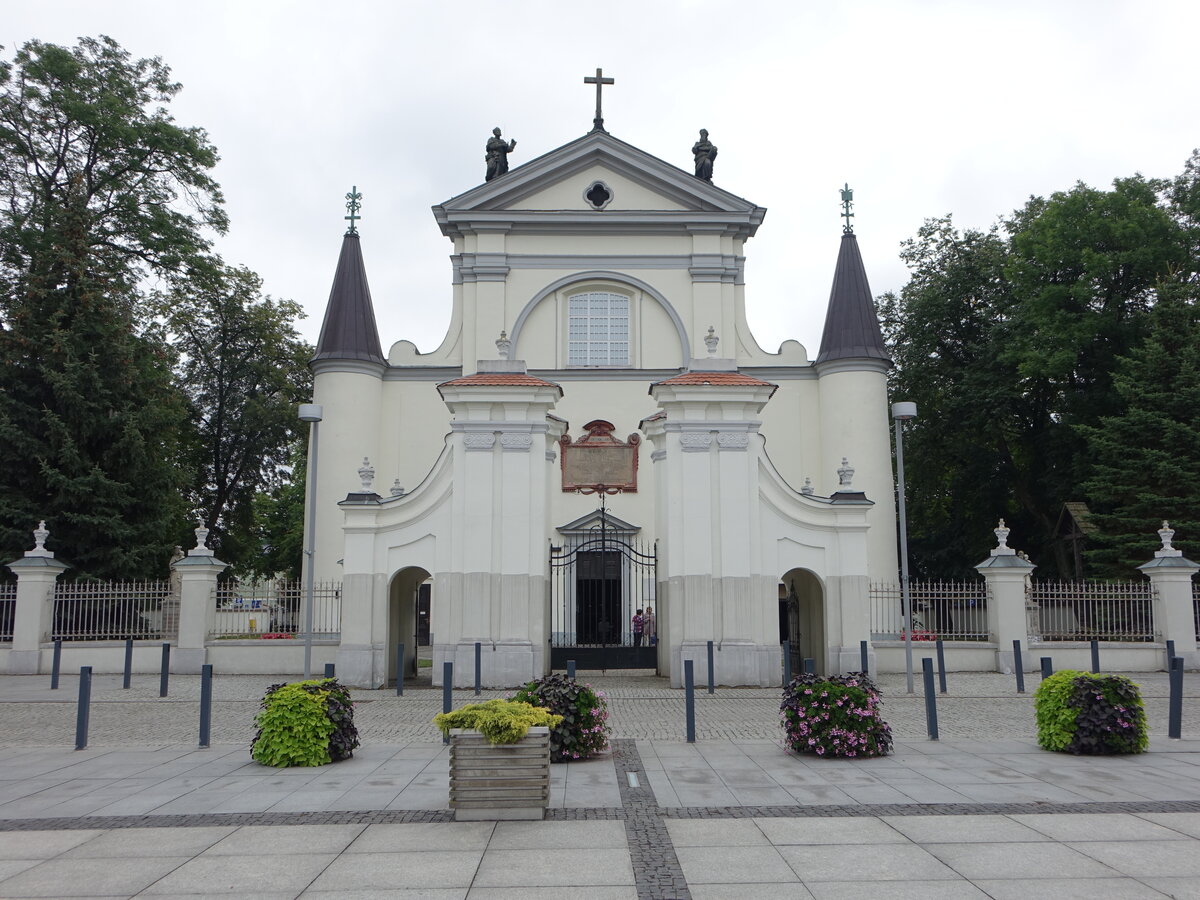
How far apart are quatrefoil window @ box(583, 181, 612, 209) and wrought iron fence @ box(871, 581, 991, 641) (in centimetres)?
1370

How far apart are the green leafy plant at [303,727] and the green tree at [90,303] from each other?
19.4 metres

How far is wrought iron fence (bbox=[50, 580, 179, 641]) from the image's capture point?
23047mm

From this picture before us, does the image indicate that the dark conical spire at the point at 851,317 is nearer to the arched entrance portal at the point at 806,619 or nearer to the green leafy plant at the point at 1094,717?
the arched entrance portal at the point at 806,619

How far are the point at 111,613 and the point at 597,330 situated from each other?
15.0m

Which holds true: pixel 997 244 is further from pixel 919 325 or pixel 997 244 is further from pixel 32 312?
pixel 32 312

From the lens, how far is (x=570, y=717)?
33.7ft

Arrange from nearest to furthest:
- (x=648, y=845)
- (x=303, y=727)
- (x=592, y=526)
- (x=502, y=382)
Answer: (x=648, y=845)
(x=303, y=727)
(x=502, y=382)
(x=592, y=526)

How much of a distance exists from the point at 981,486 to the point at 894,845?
1315 inches

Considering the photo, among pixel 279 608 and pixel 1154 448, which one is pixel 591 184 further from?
pixel 1154 448

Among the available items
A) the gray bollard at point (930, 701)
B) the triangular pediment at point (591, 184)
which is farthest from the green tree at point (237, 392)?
the gray bollard at point (930, 701)

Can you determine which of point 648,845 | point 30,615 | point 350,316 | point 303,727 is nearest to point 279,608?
point 30,615

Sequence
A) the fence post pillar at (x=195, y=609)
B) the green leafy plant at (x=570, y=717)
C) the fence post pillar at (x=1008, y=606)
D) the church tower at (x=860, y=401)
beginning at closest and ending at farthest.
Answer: the green leafy plant at (x=570, y=717), the fence post pillar at (x=1008, y=606), the fence post pillar at (x=195, y=609), the church tower at (x=860, y=401)

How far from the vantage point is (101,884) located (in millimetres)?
6145

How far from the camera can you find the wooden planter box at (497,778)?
25.5ft
